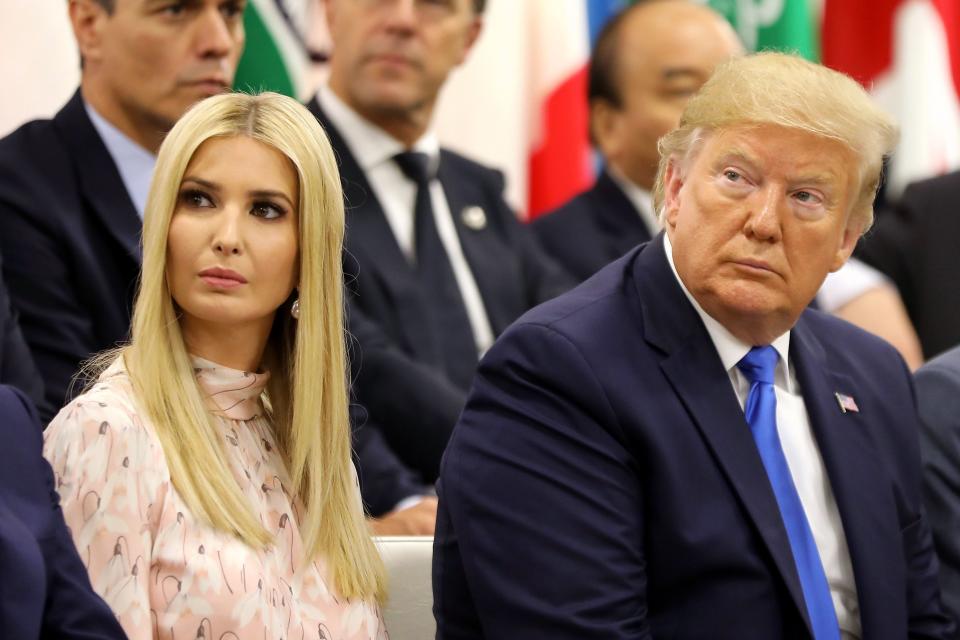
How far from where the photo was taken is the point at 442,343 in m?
3.35

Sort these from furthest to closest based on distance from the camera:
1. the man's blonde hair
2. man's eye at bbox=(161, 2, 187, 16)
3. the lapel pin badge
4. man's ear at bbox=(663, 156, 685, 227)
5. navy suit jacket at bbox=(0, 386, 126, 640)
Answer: the lapel pin badge → man's eye at bbox=(161, 2, 187, 16) → man's ear at bbox=(663, 156, 685, 227) → the man's blonde hair → navy suit jacket at bbox=(0, 386, 126, 640)

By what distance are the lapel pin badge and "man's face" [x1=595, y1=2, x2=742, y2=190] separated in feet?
1.62

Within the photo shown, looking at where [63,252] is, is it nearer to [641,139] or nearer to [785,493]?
[785,493]

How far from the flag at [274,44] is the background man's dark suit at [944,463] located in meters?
1.96

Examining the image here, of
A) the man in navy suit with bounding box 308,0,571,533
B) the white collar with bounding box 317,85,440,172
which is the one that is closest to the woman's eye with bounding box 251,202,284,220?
the man in navy suit with bounding box 308,0,571,533

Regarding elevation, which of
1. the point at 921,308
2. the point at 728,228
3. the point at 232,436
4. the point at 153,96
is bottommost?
the point at 921,308

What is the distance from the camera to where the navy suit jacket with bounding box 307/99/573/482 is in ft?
10.1

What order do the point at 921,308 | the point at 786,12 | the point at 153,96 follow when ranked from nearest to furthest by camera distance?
the point at 153,96
the point at 921,308
the point at 786,12

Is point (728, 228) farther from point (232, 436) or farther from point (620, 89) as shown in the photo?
point (620, 89)

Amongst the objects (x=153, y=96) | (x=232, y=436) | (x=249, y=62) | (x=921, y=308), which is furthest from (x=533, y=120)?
(x=232, y=436)

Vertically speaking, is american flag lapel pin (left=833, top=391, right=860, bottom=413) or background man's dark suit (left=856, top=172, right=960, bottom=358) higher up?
american flag lapel pin (left=833, top=391, right=860, bottom=413)

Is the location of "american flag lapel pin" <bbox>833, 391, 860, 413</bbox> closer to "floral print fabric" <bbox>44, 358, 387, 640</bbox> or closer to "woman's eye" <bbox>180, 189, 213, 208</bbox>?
"floral print fabric" <bbox>44, 358, 387, 640</bbox>

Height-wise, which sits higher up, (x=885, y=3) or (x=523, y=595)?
(x=885, y=3)

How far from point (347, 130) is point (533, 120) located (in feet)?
5.09
